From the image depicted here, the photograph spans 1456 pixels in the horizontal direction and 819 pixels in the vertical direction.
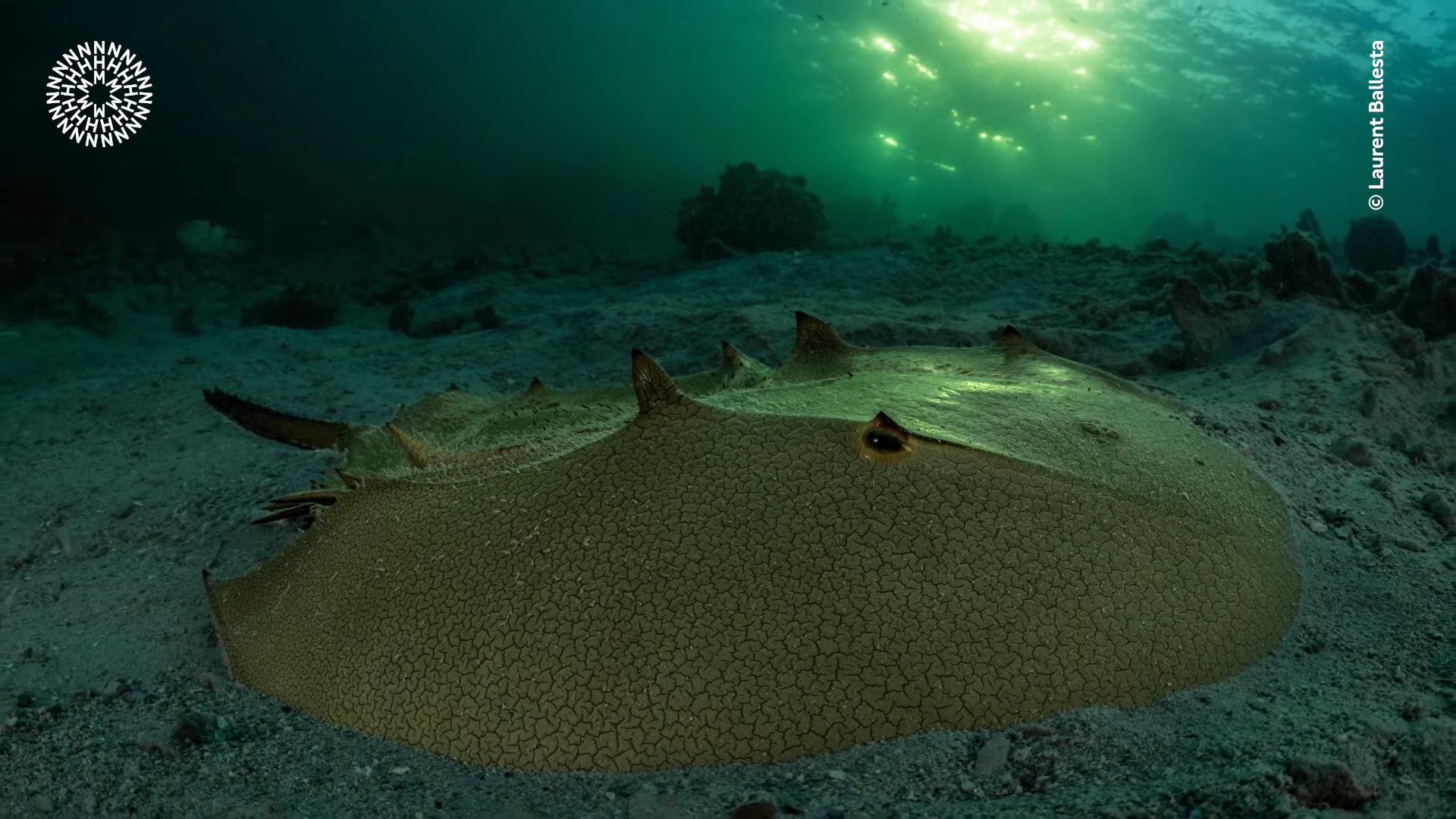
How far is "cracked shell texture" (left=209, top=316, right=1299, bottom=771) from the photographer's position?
1.60 metres

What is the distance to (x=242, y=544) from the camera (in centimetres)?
354

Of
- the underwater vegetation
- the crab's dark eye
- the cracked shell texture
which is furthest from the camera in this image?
the underwater vegetation

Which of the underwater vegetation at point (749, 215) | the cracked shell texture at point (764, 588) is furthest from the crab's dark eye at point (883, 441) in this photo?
the underwater vegetation at point (749, 215)

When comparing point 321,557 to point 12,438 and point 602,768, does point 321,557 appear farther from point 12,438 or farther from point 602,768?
point 12,438

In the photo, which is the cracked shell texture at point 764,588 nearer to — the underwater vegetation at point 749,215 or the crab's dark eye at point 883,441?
the crab's dark eye at point 883,441

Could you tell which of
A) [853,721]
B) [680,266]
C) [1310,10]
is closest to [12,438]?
[853,721]

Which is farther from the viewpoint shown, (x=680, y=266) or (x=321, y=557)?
(x=680, y=266)

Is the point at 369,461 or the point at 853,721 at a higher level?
the point at 369,461

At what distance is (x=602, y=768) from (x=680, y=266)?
12420mm

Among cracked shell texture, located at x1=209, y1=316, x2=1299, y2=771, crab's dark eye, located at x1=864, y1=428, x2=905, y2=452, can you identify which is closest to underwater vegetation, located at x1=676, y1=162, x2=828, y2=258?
cracked shell texture, located at x1=209, y1=316, x2=1299, y2=771

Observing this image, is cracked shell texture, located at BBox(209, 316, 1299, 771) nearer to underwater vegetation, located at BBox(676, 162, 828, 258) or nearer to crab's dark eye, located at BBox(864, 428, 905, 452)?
crab's dark eye, located at BBox(864, 428, 905, 452)

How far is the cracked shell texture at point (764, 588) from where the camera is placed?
5.24 ft

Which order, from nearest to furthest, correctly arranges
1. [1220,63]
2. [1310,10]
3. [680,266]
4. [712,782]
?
[712,782] → [680,266] → [1310,10] → [1220,63]

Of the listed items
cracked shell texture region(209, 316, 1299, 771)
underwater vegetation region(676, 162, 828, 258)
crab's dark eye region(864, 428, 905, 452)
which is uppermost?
underwater vegetation region(676, 162, 828, 258)
